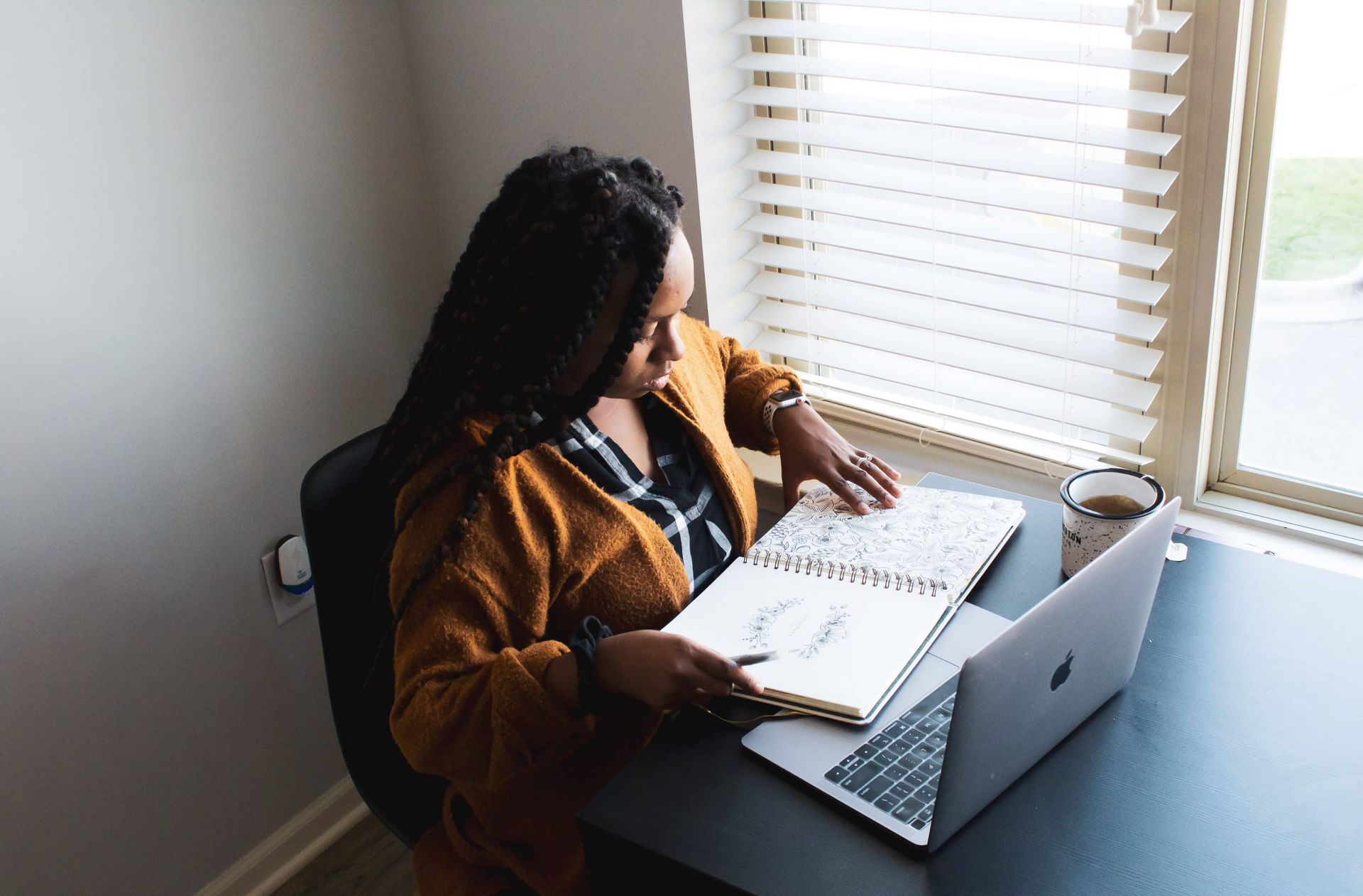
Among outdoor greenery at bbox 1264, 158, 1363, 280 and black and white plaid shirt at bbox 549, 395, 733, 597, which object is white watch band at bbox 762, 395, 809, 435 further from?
outdoor greenery at bbox 1264, 158, 1363, 280

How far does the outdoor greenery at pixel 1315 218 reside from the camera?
49.8 inches

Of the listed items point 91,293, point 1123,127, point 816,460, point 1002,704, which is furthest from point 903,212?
point 91,293

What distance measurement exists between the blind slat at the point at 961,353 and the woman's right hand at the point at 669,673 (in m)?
0.75

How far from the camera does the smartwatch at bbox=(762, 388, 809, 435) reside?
1.38 metres

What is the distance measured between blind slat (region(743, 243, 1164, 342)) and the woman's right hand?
755mm

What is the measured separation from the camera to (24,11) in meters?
1.27

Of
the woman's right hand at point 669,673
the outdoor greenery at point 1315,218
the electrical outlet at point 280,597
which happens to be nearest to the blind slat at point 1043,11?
the outdoor greenery at point 1315,218

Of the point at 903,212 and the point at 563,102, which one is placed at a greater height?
the point at 563,102

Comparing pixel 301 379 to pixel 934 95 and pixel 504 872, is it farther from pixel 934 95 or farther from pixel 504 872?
pixel 934 95

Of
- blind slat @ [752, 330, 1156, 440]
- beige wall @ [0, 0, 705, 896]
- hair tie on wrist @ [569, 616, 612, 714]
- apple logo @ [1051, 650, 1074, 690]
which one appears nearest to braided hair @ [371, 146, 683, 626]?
hair tie on wrist @ [569, 616, 612, 714]

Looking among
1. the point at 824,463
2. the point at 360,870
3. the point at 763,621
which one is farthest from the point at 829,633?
the point at 360,870

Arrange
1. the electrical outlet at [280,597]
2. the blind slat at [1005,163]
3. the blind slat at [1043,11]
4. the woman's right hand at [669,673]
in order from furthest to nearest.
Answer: the electrical outlet at [280,597] < the blind slat at [1005,163] < the blind slat at [1043,11] < the woman's right hand at [669,673]

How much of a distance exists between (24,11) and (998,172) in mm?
1193

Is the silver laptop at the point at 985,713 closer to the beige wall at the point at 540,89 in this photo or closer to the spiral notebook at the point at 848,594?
the spiral notebook at the point at 848,594
